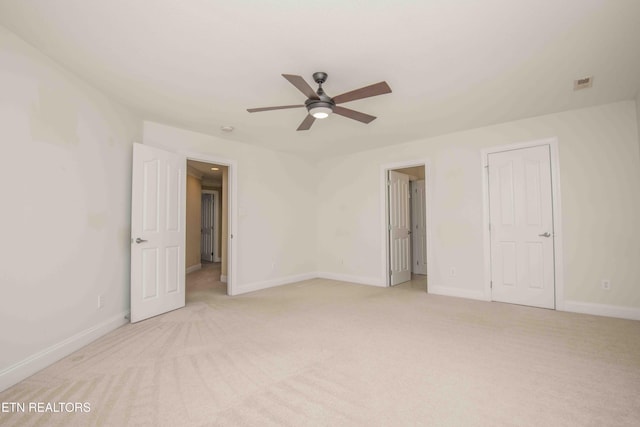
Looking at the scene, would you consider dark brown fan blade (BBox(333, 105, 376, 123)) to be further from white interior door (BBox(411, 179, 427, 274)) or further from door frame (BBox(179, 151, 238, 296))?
white interior door (BBox(411, 179, 427, 274))

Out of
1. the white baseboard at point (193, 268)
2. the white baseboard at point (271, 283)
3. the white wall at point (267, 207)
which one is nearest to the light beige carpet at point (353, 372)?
the white baseboard at point (271, 283)

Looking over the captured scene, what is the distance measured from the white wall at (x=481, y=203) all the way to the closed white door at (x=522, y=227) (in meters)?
0.16

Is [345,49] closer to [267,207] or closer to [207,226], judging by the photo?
[267,207]

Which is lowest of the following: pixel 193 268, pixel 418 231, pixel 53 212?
pixel 193 268

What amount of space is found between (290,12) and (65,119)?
2.17 metres

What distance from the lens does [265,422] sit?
1.69 m

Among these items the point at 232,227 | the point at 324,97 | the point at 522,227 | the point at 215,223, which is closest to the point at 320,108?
the point at 324,97

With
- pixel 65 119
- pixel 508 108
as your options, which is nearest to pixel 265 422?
pixel 65 119

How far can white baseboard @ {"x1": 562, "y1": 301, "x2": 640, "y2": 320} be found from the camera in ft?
11.1

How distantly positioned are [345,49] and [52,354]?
3.34m

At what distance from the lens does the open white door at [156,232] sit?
137 inches

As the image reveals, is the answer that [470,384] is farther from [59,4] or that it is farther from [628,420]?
[59,4]

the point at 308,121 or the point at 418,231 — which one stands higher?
the point at 308,121

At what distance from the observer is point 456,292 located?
454cm
